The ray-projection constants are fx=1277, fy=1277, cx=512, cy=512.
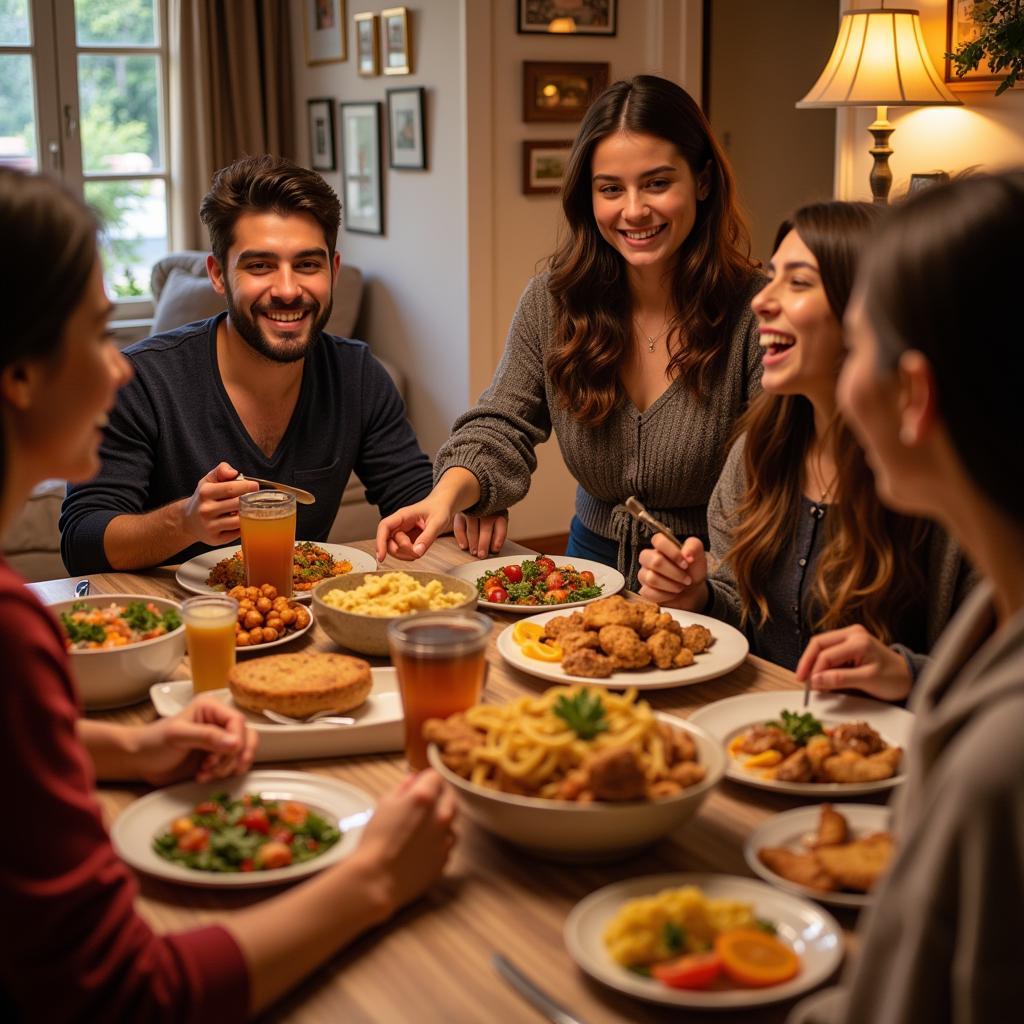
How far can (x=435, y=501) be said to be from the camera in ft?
7.75

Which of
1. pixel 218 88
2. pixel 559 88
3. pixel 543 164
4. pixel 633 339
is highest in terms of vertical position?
pixel 218 88

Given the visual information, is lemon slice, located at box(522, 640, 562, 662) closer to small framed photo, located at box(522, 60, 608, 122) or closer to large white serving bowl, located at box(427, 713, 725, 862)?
large white serving bowl, located at box(427, 713, 725, 862)

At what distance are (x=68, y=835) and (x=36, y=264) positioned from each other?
0.45m

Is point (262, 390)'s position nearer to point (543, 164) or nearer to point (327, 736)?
point (327, 736)

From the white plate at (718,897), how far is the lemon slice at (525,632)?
644mm

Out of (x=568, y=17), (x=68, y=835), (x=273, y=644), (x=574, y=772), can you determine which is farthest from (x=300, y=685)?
(x=568, y=17)

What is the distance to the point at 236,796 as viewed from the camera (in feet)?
4.53

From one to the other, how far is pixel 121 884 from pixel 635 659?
84 centimetres

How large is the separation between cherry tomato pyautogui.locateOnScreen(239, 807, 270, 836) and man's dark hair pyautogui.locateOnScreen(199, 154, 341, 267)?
5.37ft

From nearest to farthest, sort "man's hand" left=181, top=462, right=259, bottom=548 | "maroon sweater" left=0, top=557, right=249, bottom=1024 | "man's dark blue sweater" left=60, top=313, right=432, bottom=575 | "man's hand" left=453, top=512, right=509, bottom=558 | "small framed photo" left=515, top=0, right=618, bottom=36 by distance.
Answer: "maroon sweater" left=0, top=557, right=249, bottom=1024, "man's hand" left=181, top=462, right=259, bottom=548, "man's hand" left=453, top=512, right=509, bottom=558, "man's dark blue sweater" left=60, top=313, right=432, bottom=575, "small framed photo" left=515, top=0, right=618, bottom=36

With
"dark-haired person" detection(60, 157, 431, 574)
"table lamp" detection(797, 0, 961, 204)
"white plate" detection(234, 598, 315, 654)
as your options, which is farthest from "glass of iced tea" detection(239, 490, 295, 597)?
"table lamp" detection(797, 0, 961, 204)

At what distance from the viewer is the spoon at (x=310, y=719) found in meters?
1.50

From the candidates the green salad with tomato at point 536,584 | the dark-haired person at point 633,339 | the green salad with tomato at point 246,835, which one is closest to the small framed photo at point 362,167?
the dark-haired person at point 633,339

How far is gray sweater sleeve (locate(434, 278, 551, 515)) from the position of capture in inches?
101
